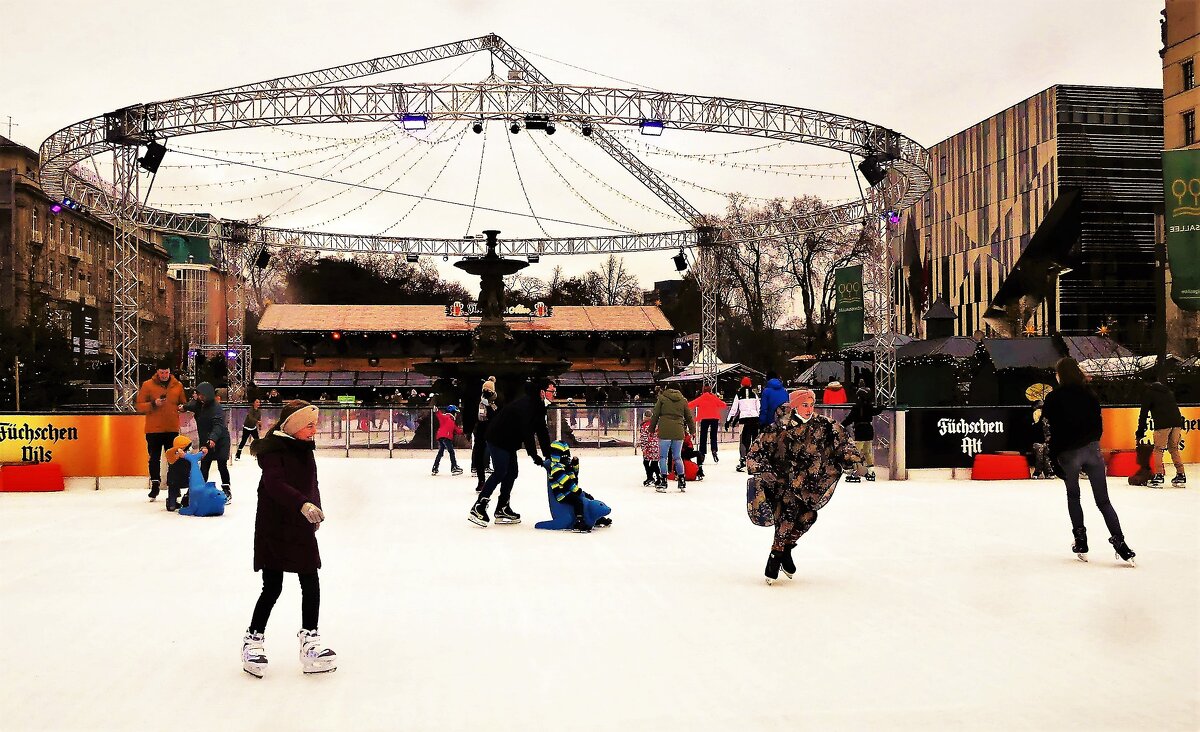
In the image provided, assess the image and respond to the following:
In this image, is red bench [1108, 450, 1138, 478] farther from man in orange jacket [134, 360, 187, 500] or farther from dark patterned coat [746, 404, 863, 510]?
man in orange jacket [134, 360, 187, 500]

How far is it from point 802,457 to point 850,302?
59.6 feet

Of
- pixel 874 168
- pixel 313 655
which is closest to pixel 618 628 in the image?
pixel 313 655

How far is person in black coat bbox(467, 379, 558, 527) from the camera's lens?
37.3ft

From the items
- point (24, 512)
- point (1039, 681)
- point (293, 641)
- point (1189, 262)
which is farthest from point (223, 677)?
point (1189, 262)

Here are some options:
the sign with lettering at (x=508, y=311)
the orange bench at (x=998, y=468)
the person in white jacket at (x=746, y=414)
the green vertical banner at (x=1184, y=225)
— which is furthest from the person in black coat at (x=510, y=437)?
the sign with lettering at (x=508, y=311)

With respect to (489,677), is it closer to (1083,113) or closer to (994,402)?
(994,402)

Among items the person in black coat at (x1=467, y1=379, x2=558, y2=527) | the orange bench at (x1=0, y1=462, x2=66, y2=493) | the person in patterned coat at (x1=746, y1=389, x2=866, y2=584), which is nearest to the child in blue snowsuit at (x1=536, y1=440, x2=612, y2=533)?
the person in black coat at (x1=467, y1=379, x2=558, y2=527)

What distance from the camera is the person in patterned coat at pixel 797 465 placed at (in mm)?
7773

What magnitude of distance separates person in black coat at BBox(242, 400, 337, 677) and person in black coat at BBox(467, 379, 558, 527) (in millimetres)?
5761

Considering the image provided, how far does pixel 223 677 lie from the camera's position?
5309 millimetres

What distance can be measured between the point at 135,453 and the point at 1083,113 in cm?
5215

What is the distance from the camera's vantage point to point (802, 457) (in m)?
7.83

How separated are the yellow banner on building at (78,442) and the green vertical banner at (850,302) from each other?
15.8 m

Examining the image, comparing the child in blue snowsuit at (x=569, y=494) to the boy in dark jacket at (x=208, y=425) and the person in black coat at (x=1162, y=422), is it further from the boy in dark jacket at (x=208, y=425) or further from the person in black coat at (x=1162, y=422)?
the person in black coat at (x=1162, y=422)
